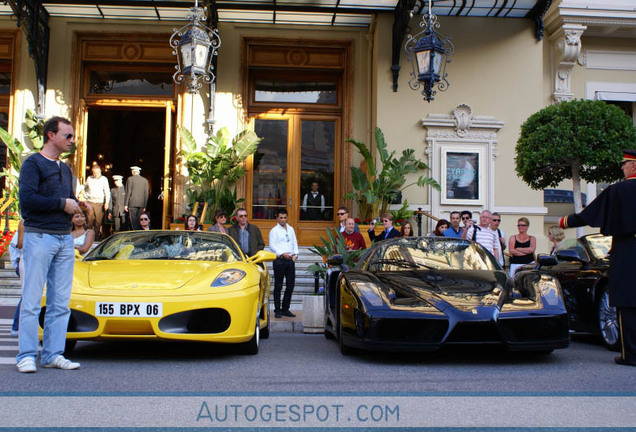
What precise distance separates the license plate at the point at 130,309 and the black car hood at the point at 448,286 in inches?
78.6

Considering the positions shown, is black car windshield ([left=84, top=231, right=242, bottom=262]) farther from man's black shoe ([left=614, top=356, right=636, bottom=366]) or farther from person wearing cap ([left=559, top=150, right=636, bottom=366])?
man's black shoe ([left=614, top=356, right=636, bottom=366])

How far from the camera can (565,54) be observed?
15461 millimetres

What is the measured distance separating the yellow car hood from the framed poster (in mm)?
8775

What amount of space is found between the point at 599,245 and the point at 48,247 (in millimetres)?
5951

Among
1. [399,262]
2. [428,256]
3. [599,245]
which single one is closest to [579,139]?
[599,245]

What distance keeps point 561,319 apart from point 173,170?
1106 cm

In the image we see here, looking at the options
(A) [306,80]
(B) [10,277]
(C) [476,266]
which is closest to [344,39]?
(A) [306,80]

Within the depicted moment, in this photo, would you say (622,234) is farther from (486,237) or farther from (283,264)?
(283,264)

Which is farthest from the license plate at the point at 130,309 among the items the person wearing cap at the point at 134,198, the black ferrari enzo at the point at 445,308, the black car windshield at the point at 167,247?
the person wearing cap at the point at 134,198

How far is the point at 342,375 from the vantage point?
5285 millimetres

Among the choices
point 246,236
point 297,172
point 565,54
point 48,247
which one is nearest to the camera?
point 48,247

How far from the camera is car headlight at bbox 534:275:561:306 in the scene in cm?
596

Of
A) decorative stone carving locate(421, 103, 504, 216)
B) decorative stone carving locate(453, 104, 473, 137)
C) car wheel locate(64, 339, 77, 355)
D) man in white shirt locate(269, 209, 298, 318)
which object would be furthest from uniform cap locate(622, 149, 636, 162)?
decorative stone carving locate(453, 104, 473, 137)

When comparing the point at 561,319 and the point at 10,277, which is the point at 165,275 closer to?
the point at 561,319
